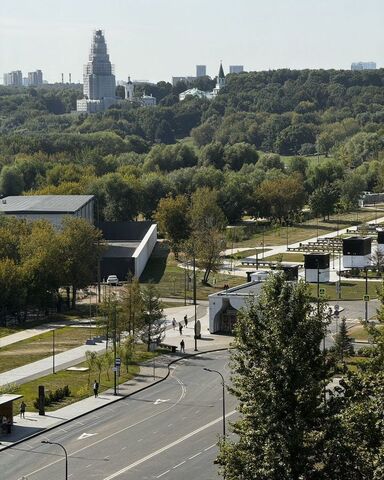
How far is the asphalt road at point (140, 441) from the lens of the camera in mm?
48938

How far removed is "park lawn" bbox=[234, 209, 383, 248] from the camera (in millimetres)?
132000

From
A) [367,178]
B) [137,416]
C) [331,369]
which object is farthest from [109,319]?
[367,178]

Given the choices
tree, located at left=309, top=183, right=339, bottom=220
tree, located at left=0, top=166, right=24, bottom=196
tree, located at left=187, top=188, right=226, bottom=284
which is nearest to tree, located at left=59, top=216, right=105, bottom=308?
tree, located at left=187, top=188, right=226, bottom=284

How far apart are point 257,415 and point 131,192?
104 m

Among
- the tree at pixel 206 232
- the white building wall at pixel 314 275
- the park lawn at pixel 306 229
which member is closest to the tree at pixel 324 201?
the park lawn at pixel 306 229

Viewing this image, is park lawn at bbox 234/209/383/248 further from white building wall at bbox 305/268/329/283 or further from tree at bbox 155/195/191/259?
white building wall at bbox 305/268/329/283

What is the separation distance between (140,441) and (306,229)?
298 feet

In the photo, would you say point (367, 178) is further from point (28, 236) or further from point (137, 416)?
point (137, 416)

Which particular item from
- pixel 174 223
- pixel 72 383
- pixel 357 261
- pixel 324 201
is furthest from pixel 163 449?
pixel 324 201

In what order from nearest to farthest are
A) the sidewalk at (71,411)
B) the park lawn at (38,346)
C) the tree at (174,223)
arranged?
1. the sidewalk at (71,411)
2. the park lawn at (38,346)
3. the tree at (174,223)

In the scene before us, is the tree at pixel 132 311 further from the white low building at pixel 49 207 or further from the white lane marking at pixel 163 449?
the white low building at pixel 49 207

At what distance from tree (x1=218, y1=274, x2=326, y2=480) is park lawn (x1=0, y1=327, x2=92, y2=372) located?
34687mm

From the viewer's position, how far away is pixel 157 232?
135375 millimetres

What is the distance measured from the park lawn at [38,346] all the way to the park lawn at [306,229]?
48576 millimetres
